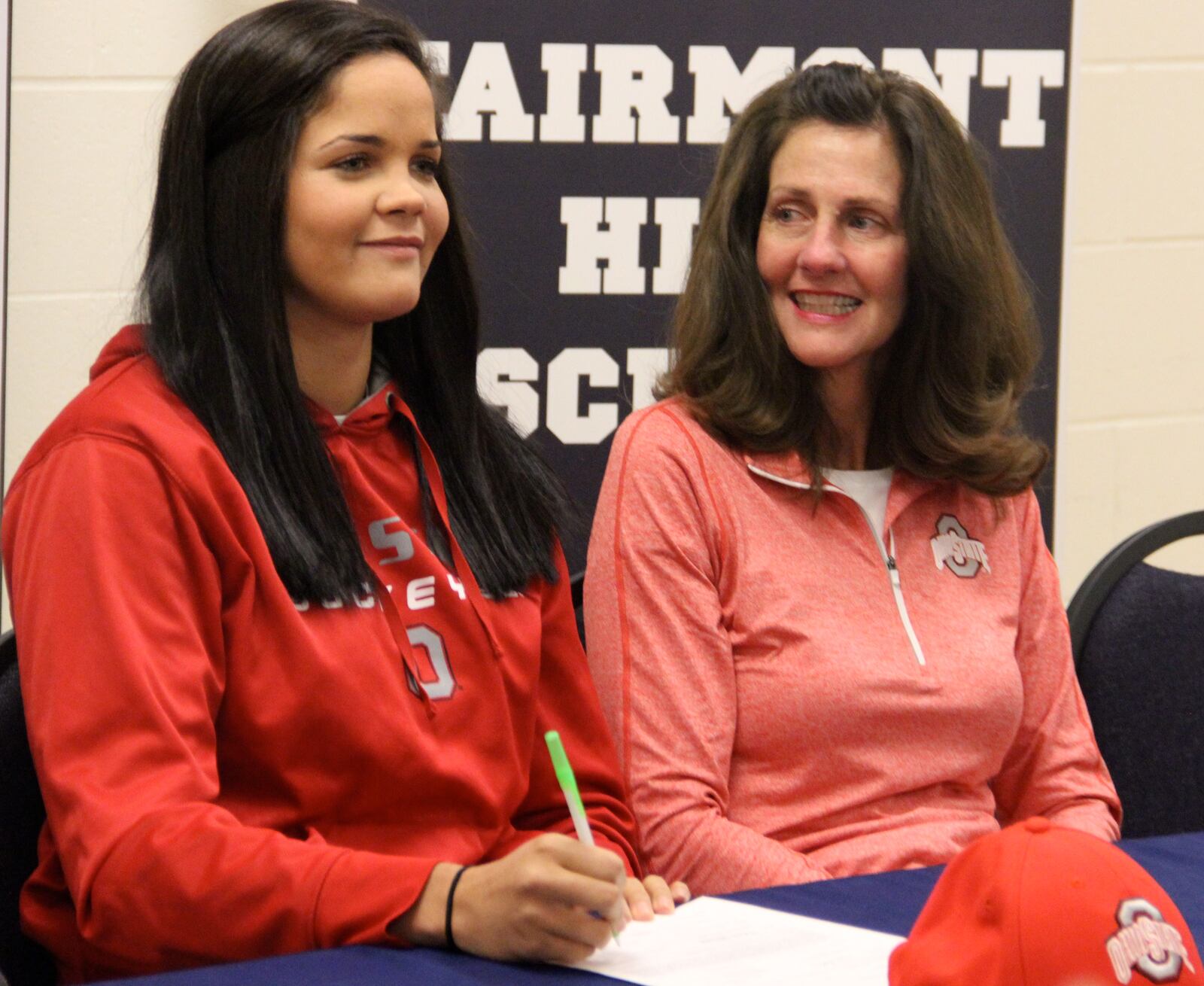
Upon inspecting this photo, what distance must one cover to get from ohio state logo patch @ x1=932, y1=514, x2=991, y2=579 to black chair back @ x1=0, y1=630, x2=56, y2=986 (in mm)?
993

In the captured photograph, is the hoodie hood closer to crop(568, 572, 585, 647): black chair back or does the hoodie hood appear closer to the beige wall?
crop(568, 572, 585, 647): black chair back

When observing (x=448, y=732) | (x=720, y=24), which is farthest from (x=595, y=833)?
Result: (x=720, y=24)

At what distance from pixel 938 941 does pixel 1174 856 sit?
58cm

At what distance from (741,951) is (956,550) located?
83 cm

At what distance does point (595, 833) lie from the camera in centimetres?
156

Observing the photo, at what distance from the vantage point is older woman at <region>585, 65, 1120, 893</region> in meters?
1.70

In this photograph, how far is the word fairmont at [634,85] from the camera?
2.23m

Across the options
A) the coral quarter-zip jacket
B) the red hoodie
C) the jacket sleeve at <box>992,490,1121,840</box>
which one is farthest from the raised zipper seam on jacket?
the red hoodie

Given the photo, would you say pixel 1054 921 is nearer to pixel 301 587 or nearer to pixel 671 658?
pixel 301 587

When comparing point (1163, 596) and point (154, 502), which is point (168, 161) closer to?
point (154, 502)

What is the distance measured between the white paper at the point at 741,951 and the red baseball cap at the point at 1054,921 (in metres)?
0.18

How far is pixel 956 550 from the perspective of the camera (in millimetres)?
1854

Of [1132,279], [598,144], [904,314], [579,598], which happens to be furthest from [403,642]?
[1132,279]

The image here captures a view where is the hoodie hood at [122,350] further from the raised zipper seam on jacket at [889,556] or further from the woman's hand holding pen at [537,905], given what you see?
the raised zipper seam on jacket at [889,556]
